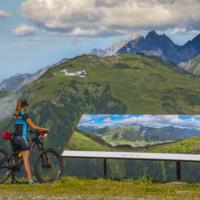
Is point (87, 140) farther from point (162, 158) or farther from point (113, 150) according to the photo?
point (162, 158)

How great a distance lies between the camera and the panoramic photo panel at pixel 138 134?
44.2ft

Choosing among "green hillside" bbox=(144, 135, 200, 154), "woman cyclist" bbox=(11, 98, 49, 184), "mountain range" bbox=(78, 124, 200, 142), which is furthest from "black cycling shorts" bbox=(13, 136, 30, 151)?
"green hillside" bbox=(144, 135, 200, 154)

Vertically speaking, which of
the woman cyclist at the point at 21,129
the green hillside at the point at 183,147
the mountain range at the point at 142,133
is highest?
the woman cyclist at the point at 21,129

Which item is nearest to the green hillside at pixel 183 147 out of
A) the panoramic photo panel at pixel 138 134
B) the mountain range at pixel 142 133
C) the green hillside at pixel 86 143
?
the panoramic photo panel at pixel 138 134

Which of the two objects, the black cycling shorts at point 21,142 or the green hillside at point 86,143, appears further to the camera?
the green hillside at point 86,143

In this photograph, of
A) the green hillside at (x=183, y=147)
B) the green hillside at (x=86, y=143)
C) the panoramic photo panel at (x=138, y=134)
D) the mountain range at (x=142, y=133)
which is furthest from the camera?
the mountain range at (x=142, y=133)

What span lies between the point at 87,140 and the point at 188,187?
5399mm

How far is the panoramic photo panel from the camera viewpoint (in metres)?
13.5

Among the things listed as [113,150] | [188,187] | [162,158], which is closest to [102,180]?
[113,150]

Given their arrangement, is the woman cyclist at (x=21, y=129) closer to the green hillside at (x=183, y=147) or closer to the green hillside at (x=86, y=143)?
the green hillside at (x=86, y=143)

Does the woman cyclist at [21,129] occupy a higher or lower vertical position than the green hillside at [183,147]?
higher

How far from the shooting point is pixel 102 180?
1327 centimetres

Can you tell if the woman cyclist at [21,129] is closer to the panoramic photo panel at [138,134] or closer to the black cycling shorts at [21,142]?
the black cycling shorts at [21,142]

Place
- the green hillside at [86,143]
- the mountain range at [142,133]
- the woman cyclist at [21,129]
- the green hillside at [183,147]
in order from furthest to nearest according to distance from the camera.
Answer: the mountain range at [142,133] < the green hillside at [86,143] < the green hillside at [183,147] < the woman cyclist at [21,129]
